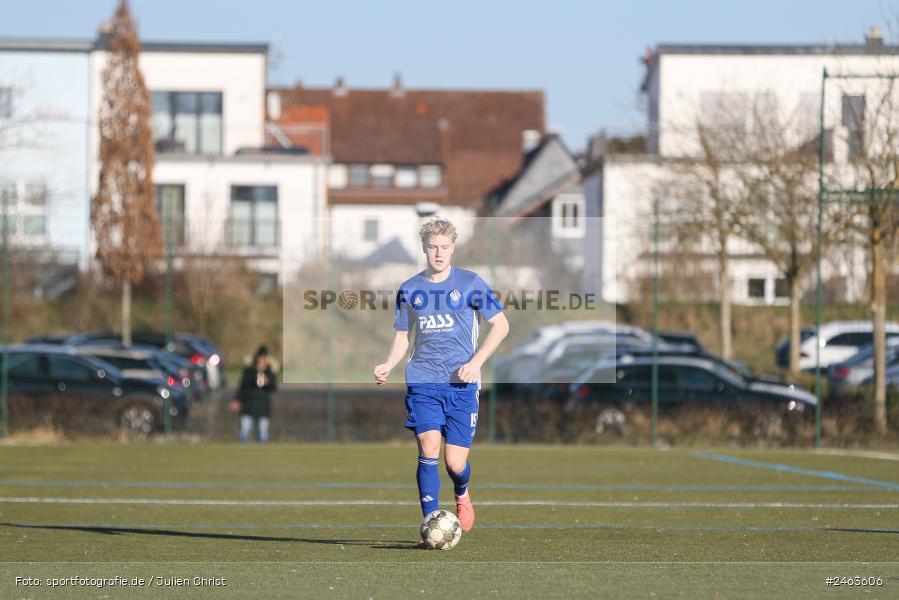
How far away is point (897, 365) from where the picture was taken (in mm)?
22453

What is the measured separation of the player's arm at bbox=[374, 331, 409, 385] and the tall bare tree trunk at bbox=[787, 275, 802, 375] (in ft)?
49.6

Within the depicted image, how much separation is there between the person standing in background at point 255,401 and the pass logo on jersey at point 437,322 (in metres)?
12.9

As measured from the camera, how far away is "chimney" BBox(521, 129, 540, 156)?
75250 mm

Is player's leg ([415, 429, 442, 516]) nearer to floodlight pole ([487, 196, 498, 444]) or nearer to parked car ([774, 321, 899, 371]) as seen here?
floodlight pole ([487, 196, 498, 444])

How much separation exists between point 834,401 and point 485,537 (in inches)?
510

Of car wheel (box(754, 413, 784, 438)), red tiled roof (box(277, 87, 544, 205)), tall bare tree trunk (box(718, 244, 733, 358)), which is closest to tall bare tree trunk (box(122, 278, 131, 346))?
tall bare tree trunk (box(718, 244, 733, 358))

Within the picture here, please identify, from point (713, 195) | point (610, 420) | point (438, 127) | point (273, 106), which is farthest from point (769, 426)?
point (438, 127)

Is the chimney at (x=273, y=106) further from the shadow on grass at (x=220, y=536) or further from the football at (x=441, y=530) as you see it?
the football at (x=441, y=530)

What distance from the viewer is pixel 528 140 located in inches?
2985

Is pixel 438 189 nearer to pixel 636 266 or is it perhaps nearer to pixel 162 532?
pixel 636 266

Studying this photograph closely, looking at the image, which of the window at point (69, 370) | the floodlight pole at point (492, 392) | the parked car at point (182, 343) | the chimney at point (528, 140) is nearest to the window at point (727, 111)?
the floodlight pole at point (492, 392)

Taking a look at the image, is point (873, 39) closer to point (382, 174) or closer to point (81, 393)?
point (81, 393)

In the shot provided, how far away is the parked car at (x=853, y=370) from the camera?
21.7 m

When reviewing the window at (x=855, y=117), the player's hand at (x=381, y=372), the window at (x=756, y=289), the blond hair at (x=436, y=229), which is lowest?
the player's hand at (x=381, y=372)
